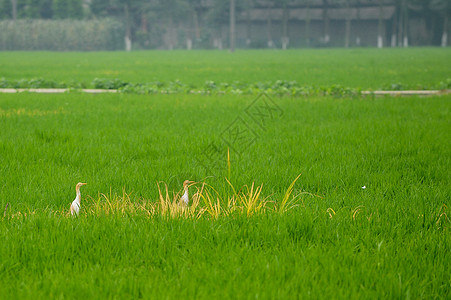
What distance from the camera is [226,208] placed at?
336 centimetres

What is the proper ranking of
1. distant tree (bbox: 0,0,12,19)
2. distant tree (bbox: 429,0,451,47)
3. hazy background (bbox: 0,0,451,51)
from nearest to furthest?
distant tree (bbox: 429,0,451,47), hazy background (bbox: 0,0,451,51), distant tree (bbox: 0,0,12,19)

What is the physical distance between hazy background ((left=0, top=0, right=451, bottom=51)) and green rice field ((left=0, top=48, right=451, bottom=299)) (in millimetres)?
45860

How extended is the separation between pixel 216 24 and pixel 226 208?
53053 mm

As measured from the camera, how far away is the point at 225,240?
2.72 m

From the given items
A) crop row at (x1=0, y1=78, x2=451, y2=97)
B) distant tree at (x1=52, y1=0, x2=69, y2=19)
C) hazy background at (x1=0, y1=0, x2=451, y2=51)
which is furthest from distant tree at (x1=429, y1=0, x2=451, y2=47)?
crop row at (x1=0, y1=78, x2=451, y2=97)

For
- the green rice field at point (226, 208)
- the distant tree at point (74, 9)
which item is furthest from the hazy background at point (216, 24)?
the green rice field at point (226, 208)

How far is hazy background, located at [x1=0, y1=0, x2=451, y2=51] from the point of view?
49.1m

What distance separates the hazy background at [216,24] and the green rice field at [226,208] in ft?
150

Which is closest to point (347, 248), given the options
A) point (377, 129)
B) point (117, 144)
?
point (117, 144)

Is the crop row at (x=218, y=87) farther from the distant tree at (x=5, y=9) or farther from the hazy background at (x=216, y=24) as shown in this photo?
the distant tree at (x=5, y=9)

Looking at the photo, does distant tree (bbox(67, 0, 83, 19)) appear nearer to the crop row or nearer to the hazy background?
the hazy background

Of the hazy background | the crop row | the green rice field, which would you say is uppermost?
the hazy background

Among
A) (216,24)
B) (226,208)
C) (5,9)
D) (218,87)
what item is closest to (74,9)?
(5,9)

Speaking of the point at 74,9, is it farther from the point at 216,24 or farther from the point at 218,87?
the point at 218,87
